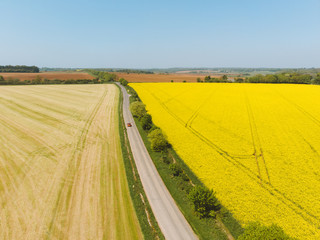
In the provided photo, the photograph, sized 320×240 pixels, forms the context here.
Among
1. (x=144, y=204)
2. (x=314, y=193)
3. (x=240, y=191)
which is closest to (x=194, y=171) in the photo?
(x=240, y=191)

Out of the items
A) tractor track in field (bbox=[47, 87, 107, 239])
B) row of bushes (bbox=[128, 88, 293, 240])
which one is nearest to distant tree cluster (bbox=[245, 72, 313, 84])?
row of bushes (bbox=[128, 88, 293, 240])

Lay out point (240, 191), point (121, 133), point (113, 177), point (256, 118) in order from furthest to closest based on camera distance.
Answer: point (256, 118), point (121, 133), point (113, 177), point (240, 191)

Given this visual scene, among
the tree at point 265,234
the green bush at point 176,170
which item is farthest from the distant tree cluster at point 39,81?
the tree at point 265,234

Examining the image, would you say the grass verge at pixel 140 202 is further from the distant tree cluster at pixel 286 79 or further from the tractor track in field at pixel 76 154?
the distant tree cluster at pixel 286 79

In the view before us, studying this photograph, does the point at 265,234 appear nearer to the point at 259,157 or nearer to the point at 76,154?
the point at 259,157

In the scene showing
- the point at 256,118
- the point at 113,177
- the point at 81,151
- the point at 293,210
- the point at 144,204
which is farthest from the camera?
the point at 256,118

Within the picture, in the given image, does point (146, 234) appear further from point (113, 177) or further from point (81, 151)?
point (81, 151)

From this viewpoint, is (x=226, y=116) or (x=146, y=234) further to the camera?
(x=226, y=116)

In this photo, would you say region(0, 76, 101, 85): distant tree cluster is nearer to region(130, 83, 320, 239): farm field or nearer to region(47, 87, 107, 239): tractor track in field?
region(47, 87, 107, 239): tractor track in field
